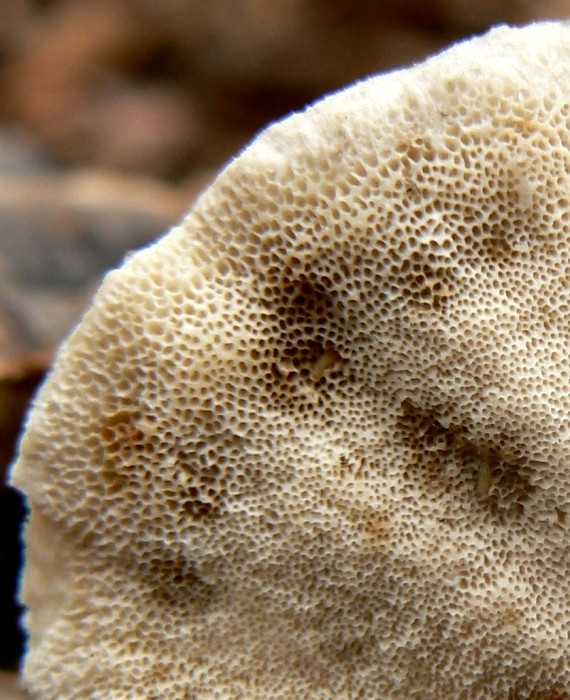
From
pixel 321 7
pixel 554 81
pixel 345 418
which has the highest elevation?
pixel 321 7

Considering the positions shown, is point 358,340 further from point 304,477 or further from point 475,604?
point 475,604

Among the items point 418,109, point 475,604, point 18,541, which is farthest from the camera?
point 18,541

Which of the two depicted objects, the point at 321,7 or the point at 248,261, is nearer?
the point at 248,261

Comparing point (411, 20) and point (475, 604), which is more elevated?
point (411, 20)

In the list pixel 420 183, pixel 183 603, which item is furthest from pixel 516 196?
pixel 183 603

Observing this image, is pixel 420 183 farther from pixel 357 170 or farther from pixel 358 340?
pixel 358 340

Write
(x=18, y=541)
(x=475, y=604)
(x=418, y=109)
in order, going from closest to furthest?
1. (x=418, y=109)
2. (x=475, y=604)
3. (x=18, y=541)

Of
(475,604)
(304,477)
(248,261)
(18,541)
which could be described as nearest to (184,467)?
(304,477)
